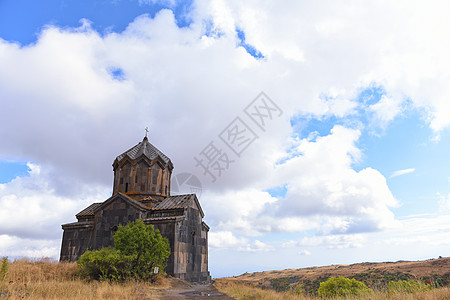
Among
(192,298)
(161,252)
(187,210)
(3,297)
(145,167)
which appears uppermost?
(145,167)

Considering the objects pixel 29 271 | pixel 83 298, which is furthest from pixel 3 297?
pixel 29 271

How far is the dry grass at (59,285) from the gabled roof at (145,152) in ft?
32.8

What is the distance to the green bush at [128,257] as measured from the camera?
1248 centimetres

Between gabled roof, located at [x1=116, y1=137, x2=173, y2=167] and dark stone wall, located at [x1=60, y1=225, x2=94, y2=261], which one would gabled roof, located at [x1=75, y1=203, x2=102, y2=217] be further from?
gabled roof, located at [x1=116, y1=137, x2=173, y2=167]

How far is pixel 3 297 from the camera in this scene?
7.00 meters

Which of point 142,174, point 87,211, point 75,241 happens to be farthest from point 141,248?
point 87,211

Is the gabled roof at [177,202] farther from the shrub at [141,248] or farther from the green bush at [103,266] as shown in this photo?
the green bush at [103,266]

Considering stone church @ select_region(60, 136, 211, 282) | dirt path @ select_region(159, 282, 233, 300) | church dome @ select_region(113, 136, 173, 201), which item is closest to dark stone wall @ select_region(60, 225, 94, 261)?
stone church @ select_region(60, 136, 211, 282)

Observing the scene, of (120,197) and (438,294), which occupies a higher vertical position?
(120,197)

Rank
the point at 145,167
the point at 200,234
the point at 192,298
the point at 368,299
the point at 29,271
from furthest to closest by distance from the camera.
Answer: the point at 145,167 < the point at 200,234 < the point at 29,271 < the point at 192,298 < the point at 368,299

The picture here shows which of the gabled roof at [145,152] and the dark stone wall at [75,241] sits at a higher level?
the gabled roof at [145,152]

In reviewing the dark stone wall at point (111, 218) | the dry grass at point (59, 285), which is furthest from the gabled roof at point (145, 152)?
the dry grass at point (59, 285)

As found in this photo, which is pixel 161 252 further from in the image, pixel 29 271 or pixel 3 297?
pixel 3 297

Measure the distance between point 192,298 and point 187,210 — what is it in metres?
9.14
